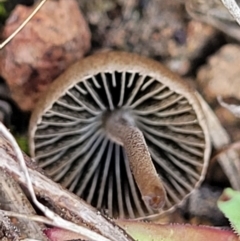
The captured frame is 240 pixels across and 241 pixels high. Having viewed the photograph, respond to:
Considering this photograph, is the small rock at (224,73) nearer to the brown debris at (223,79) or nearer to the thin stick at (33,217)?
the brown debris at (223,79)

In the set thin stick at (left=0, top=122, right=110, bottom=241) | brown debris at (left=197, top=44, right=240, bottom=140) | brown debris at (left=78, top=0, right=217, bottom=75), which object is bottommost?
thin stick at (left=0, top=122, right=110, bottom=241)

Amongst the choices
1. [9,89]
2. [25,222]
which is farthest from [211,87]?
[25,222]

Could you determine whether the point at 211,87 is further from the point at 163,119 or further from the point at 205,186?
the point at 205,186

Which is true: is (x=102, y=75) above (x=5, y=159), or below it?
above

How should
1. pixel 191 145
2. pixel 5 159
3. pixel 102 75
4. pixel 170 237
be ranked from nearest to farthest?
pixel 5 159 → pixel 170 237 → pixel 102 75 → pixel 191 145

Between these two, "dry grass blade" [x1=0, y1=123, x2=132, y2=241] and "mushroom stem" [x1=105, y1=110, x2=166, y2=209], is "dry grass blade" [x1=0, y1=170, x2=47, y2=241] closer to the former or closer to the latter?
"dry grass blade" [x1=0, y1=123, x2=132, y2=241]

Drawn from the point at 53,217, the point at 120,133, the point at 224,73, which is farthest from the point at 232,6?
the point at 53,217

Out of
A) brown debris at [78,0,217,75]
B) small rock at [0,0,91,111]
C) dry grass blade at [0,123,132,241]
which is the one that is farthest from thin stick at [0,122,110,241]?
brown debris at [78,0,217,75]

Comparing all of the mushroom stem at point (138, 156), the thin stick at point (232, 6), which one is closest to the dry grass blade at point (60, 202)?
the mushroom stem at point (138, 156)
